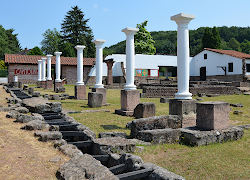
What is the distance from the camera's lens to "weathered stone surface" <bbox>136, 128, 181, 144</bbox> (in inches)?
227

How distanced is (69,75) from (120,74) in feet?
26.7

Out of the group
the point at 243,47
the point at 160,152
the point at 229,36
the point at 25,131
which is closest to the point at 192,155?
the point at 160,152

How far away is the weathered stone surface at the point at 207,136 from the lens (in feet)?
18.6

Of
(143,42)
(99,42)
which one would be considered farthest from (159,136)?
(143,42)

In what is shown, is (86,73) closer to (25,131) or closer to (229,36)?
(25,131)

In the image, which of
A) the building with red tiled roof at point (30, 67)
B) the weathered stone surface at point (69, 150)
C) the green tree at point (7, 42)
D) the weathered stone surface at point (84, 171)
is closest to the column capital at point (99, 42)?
the weathered stone surface at point (69, 150)

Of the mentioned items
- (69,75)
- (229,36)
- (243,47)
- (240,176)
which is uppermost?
(229,36)

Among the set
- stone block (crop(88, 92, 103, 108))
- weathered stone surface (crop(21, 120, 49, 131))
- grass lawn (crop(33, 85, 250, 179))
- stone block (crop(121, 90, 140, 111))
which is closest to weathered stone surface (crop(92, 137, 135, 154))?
grass lawn (crop(33, 85, 250, 179))

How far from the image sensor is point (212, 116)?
6.05 meters

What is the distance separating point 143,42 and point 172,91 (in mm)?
36090

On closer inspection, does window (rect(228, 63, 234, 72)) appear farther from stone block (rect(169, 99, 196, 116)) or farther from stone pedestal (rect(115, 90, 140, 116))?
stone block (rect(169, 99, 196, 116))

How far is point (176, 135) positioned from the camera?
19.7 feet

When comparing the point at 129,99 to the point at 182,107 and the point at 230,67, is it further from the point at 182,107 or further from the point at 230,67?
the point at 230,67

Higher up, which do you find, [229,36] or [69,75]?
[229,36]
